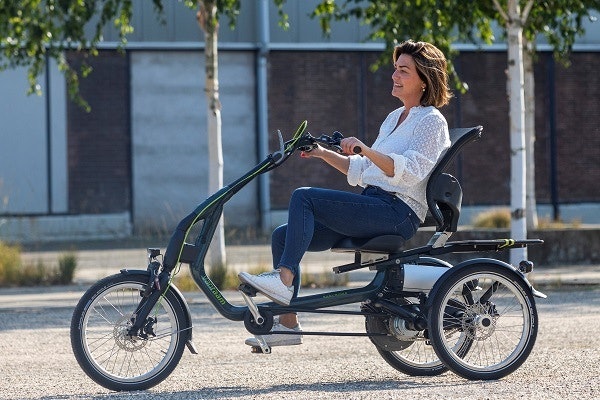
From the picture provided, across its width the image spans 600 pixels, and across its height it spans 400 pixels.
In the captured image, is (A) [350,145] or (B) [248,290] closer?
(A) [350,145]

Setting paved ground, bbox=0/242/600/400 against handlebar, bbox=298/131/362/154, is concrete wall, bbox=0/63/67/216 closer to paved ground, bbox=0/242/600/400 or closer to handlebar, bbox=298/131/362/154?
paved ground, bbox=0/242/600/400

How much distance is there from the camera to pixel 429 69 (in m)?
7.36

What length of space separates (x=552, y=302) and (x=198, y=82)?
1712 centimetres

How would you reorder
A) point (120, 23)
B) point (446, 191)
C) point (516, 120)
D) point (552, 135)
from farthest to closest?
point (552, 135) → point (120, 23) → point (516, 120) → point (446, 191)

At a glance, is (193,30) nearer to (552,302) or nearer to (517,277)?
(552,302)

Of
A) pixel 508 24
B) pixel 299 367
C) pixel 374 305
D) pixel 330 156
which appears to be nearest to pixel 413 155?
pixel 330 156

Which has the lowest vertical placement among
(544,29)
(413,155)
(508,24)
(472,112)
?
(413,155)

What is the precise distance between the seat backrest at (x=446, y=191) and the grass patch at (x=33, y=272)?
8.85 metres

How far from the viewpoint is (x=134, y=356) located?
6926 millimetres

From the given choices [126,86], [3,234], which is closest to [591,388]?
[3,234]

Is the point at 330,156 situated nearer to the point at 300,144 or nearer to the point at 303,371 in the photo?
the point at 300,144

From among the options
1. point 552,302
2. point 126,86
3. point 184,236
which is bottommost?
point 552,302

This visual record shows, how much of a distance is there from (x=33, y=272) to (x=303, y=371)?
8.19m

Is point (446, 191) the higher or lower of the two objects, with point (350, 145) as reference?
lower
